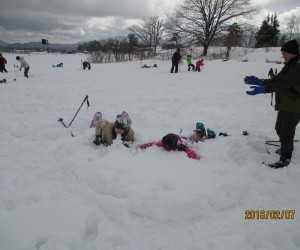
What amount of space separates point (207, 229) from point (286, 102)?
7.37ft

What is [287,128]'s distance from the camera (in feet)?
12.3

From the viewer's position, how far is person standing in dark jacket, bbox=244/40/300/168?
342 cm

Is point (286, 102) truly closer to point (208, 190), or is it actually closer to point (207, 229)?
point (208, 190)

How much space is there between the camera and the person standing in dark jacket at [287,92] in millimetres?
3416

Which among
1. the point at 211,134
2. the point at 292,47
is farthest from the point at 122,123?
the point at 292,47

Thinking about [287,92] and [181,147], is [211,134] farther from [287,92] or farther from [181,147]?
[287,92]

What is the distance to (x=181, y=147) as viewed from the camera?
14.5ft

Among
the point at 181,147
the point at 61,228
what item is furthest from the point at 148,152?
the point at 61,228
